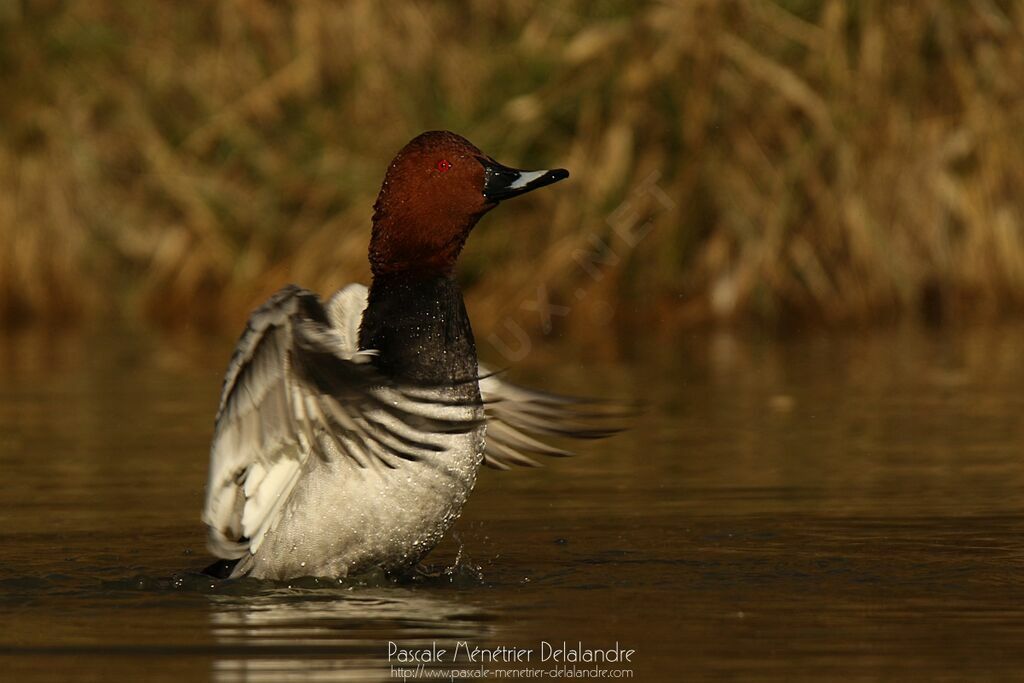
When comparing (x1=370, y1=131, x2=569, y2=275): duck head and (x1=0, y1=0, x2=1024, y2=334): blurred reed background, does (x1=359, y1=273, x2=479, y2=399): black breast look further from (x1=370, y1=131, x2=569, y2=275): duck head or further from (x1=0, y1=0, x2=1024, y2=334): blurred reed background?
(x1=0, y1=0, x2=1024, y2=334): blurred reed background

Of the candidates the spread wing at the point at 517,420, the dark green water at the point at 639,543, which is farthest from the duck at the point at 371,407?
the spread wing at the point at 517,420

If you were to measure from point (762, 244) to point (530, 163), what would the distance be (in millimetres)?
1497

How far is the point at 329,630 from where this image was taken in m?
4.75

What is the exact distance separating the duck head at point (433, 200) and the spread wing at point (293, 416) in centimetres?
30

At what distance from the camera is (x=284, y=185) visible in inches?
523

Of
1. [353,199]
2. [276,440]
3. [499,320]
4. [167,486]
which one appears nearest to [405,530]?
[276,440]

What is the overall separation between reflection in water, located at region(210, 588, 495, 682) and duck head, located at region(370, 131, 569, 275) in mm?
934

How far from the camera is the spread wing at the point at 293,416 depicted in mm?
5012

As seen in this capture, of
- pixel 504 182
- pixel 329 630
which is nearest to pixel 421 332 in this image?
pixel 504 182

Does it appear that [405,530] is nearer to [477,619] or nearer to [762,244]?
[477,619]

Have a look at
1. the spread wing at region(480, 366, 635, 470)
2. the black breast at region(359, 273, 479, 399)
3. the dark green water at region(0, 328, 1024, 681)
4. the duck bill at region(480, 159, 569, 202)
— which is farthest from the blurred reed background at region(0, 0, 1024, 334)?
the black breast at region(359, 273, 479, 399)

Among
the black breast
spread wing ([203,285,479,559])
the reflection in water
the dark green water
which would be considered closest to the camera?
the reflection in water

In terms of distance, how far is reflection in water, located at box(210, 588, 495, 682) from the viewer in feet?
14.0

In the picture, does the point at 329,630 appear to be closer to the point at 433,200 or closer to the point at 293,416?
the point at 293,416
